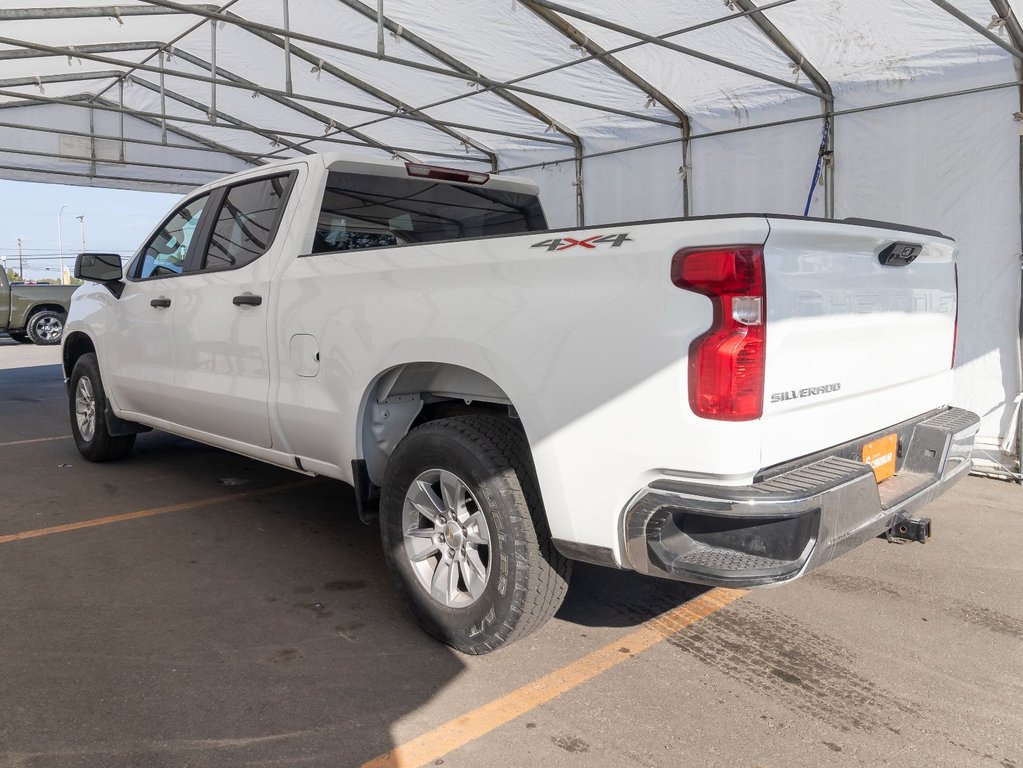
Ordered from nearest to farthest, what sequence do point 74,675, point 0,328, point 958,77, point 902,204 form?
1. point 74,675
2. point 958,77
3. point 902,204
4. point 0,328

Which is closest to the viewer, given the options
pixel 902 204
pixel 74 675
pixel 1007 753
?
pixel 1007 753

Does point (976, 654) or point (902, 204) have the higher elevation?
point (902, 204)

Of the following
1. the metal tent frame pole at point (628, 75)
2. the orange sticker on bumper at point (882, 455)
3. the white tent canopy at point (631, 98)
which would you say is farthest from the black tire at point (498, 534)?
the metal tent frame pole at point (628, 75)

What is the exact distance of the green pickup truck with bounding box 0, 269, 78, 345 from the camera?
16625 mm

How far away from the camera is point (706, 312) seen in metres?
2.25

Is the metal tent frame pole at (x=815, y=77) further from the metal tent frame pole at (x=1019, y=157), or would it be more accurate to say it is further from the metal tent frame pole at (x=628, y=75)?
the metal tent frame pole at (x=628, y=75)

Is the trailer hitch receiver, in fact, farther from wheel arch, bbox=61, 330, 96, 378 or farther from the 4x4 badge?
wheel arch, bbox=61, 330, 96, 378

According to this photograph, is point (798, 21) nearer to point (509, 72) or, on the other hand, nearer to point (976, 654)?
point (509, 72)

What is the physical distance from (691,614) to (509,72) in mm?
7458

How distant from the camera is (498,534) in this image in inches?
108

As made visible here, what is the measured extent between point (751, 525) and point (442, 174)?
2589mm

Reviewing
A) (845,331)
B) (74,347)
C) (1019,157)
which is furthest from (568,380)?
(1019,157)

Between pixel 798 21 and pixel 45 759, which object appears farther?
pixel 798 21

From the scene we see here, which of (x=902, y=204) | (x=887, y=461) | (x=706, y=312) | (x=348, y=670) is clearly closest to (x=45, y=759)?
(x=348, y=670)
